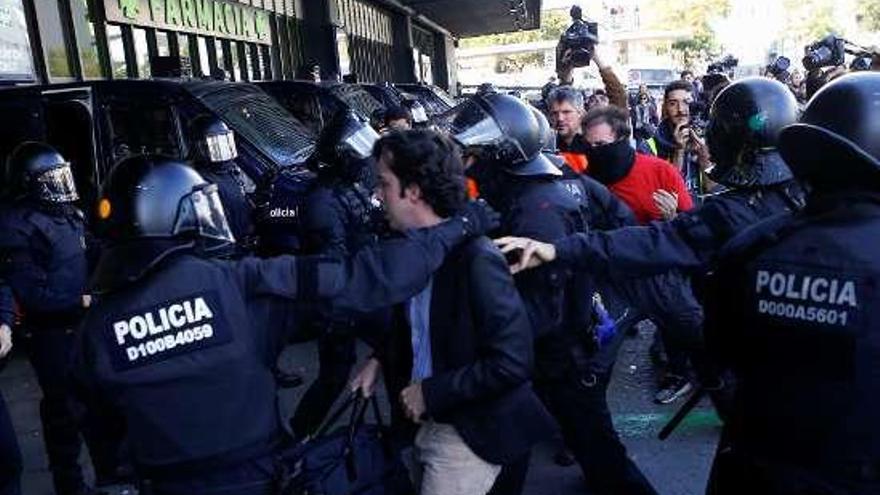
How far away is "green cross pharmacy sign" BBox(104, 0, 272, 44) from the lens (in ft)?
40.1

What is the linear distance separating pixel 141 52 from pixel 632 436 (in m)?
10.8

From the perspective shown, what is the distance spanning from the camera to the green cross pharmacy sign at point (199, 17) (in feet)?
40.1

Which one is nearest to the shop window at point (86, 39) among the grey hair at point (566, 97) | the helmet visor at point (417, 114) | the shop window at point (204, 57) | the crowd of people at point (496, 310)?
the shop window at point (204, 57)

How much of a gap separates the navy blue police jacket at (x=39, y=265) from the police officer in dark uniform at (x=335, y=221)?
118 centimetres

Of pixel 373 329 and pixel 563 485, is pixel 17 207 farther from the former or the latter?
pixel 563 485

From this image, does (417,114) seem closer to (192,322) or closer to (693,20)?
(192,322)

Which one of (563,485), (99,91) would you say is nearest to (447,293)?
(563,485)

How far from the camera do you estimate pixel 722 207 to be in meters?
2.62

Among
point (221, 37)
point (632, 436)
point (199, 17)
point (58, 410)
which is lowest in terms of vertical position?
point (632, 436)

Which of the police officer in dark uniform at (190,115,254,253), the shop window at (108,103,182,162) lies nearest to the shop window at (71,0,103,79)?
the shop window at (108,103,182,162)

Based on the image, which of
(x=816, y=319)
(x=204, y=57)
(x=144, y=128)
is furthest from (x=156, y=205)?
(x=204, y=57)

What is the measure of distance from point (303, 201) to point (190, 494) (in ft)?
8.82

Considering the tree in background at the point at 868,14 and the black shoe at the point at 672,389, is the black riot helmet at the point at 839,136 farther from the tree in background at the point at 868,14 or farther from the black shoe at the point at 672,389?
the tree in background at the point at 868,14

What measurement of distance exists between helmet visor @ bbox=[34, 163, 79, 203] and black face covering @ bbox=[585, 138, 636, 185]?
280 centimetres
